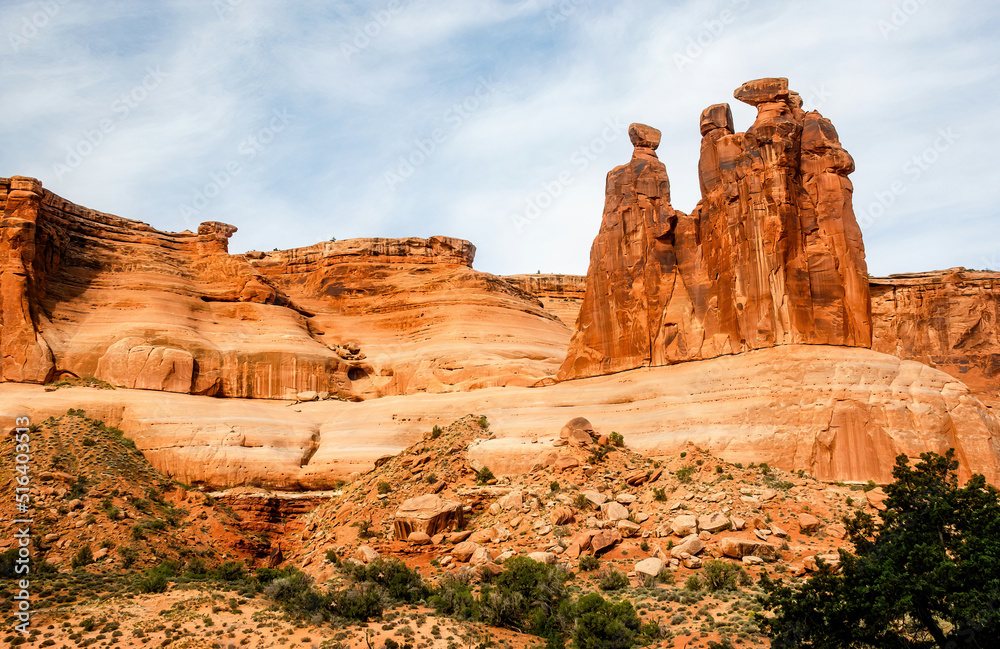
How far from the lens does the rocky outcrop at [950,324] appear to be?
196 feet

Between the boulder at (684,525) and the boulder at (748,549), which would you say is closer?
the boulder at (748,549)

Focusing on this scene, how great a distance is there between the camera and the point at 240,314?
60.2 metres

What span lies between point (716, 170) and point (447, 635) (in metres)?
27.5

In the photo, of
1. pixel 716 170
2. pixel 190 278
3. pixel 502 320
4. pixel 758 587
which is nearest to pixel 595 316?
pixel 716 170

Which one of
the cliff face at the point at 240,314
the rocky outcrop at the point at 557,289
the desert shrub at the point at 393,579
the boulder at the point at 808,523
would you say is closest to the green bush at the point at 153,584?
the desert shrub at the point at 393,579

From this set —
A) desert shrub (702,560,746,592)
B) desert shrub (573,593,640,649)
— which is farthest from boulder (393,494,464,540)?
desert shrub (702,560,746,592)

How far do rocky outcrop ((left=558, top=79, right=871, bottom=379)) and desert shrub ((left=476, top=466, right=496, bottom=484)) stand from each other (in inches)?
394

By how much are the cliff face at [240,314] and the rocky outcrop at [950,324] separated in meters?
23.0

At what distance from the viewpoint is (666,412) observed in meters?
41.3

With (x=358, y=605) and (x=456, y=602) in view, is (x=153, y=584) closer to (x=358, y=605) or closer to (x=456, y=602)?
(x=358, y=605)

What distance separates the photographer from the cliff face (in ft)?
172

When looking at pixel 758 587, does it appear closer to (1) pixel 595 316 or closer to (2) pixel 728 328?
(2) pixel 728 328

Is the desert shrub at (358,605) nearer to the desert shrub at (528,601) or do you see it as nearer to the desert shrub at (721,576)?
the desert shrub at (528,601)

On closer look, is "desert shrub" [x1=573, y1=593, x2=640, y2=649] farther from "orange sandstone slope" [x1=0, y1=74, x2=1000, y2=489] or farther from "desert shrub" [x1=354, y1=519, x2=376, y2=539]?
"desert shrub" [x1=354, y1=519, x2=376, y2=539]
